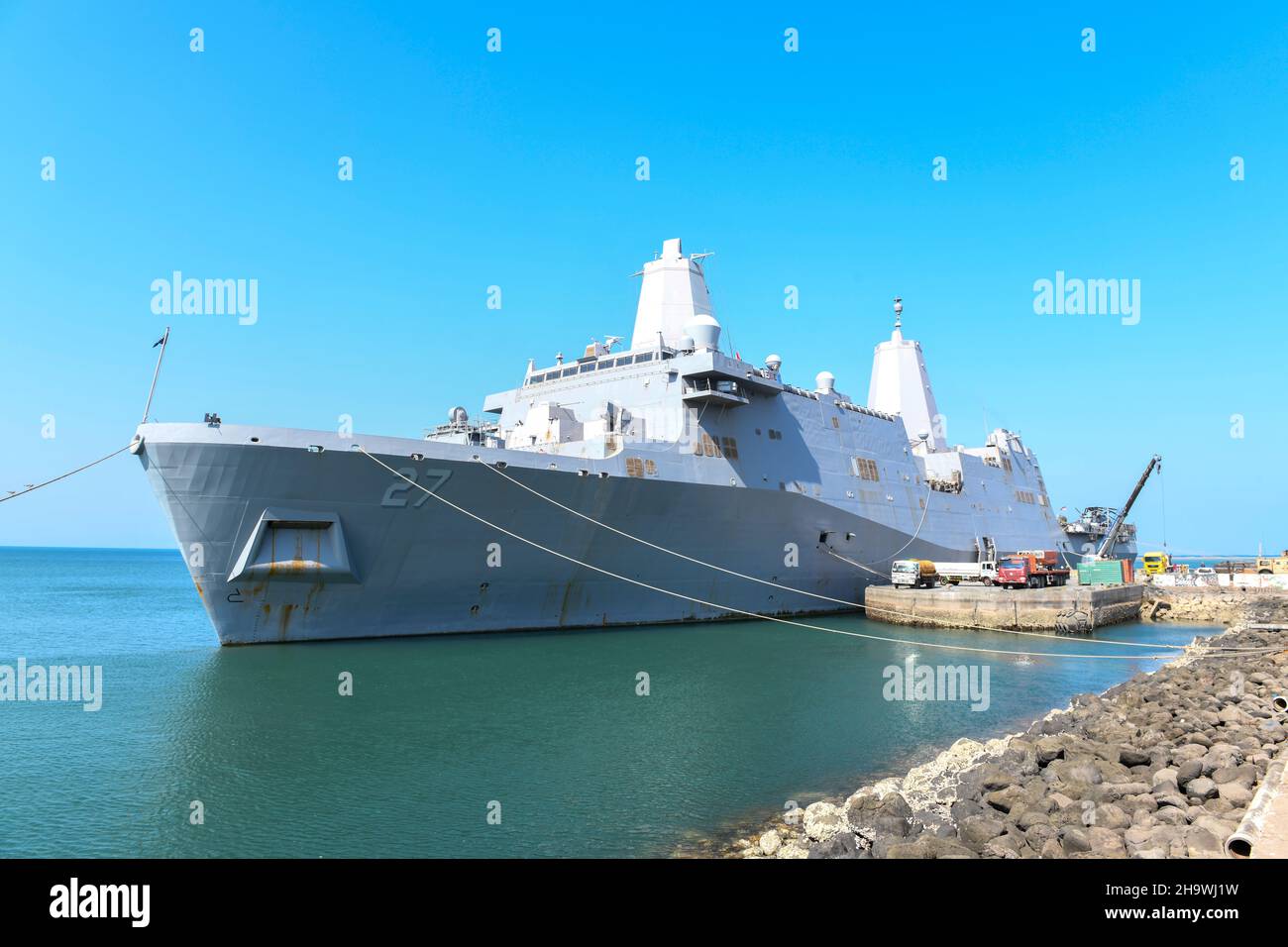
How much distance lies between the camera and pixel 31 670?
16.0 metres

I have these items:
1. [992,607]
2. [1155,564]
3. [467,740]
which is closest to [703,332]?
[992,607]

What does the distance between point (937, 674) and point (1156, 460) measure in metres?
35.6

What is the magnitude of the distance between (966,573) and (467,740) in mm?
22299

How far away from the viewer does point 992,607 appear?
23.8 m

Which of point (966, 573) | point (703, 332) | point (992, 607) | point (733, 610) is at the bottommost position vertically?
point (992, 607)

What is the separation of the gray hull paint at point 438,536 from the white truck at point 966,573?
28.7 feet

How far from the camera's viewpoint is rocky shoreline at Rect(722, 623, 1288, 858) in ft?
17.9

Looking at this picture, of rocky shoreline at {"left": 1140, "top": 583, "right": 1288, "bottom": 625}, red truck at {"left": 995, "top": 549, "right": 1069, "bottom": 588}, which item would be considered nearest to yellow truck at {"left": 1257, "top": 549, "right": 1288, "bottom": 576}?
rocky shoreline at {"left": 1140, "top": 583, "right": 1288, "bottom": 625}

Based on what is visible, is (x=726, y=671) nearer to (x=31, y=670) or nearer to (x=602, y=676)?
(x=602, y=676)

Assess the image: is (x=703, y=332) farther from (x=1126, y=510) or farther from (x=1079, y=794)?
(x=1126, y=510)

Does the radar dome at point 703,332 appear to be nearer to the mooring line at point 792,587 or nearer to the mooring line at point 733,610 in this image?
the mooring line at point 792,587

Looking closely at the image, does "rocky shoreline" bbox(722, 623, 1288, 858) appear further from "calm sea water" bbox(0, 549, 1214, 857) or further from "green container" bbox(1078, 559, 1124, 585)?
"green container" bbox(1078, 559, 1124, 585)

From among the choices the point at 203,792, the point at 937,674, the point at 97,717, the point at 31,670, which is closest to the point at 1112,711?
the point at 937,674
